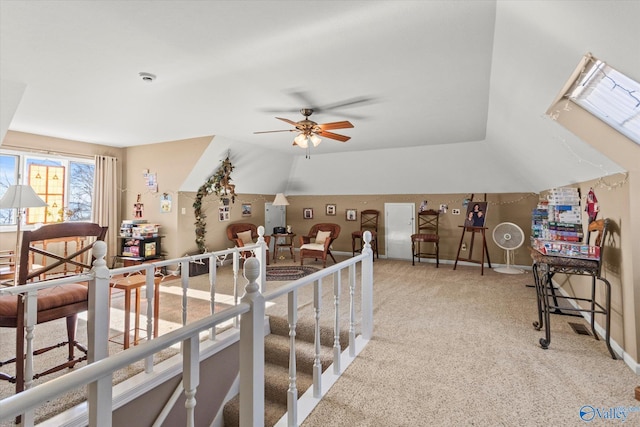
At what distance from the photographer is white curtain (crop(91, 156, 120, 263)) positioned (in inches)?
225

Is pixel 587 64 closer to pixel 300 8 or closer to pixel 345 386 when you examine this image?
pixel 300 8

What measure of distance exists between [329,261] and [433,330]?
4.12 metres

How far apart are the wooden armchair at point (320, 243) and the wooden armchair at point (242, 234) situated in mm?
826

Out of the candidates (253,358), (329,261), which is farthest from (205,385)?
(329,261)

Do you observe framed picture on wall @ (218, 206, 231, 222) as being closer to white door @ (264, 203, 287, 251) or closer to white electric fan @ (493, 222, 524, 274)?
white door @ (264, 203, 287, 251)

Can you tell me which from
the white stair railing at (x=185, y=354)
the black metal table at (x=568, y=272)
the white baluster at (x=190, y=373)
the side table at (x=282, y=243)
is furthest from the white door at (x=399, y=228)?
the white baluster at (x=190, y=373)

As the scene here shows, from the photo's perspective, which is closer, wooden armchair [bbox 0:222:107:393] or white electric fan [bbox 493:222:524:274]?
wooden armchair [bbox 0:222:107:393]

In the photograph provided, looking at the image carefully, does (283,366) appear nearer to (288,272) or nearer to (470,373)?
(470,373)

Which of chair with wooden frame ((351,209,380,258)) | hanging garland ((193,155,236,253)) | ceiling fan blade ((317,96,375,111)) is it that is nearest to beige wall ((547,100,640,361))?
ceiling fan blade ((317,96,375,111))

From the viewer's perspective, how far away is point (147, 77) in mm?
2836

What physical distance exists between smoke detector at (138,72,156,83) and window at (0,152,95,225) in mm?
3705

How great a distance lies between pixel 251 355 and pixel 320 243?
561 cm

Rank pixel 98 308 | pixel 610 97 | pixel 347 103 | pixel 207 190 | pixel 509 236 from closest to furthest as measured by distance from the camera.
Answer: pixel 98 308 < pixel 610 97 < pixel 347 103 < pixel 509 236 < pixel 207 190

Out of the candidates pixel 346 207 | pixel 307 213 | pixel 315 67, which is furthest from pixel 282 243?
pixel 315 67
